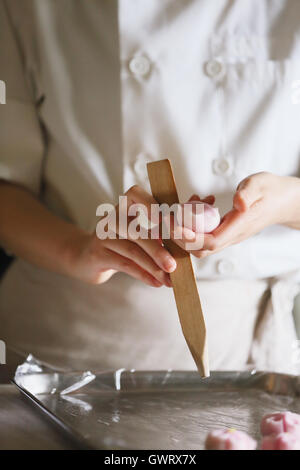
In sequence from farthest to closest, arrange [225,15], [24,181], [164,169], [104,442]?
[24,181] < [225,15] < [164,169] < [104,442]

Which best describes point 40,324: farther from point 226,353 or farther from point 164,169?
point 164,169

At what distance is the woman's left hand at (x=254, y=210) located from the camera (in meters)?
0.57

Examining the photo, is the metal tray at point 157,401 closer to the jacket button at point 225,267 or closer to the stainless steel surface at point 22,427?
the stainless steel surface at point 22,427

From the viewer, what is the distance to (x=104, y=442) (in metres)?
0.44

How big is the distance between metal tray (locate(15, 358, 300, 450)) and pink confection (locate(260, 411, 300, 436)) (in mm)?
14

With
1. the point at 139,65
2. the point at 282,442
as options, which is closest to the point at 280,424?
the point at 282,442

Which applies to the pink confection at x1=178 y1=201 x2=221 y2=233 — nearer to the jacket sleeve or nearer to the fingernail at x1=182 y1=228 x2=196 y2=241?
the fingernail at x1=182 y1=228 x2=196 y2=241

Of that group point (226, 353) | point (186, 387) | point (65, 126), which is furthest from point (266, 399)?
point (65, 126)

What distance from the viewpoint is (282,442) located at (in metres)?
0.46

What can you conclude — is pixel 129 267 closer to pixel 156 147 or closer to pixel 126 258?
pixel 126 258

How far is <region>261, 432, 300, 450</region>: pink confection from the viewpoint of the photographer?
46 cm

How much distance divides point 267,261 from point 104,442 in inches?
17.4

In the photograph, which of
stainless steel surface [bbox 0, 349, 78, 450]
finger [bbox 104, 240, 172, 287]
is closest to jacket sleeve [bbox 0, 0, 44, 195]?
finger [bbox 104, 240, 172, 287]

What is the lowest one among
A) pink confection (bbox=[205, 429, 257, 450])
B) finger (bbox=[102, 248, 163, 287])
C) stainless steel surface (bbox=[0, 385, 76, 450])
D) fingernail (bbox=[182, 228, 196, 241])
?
stainless steel surface (bbox=[0, 385, 76, 450])
